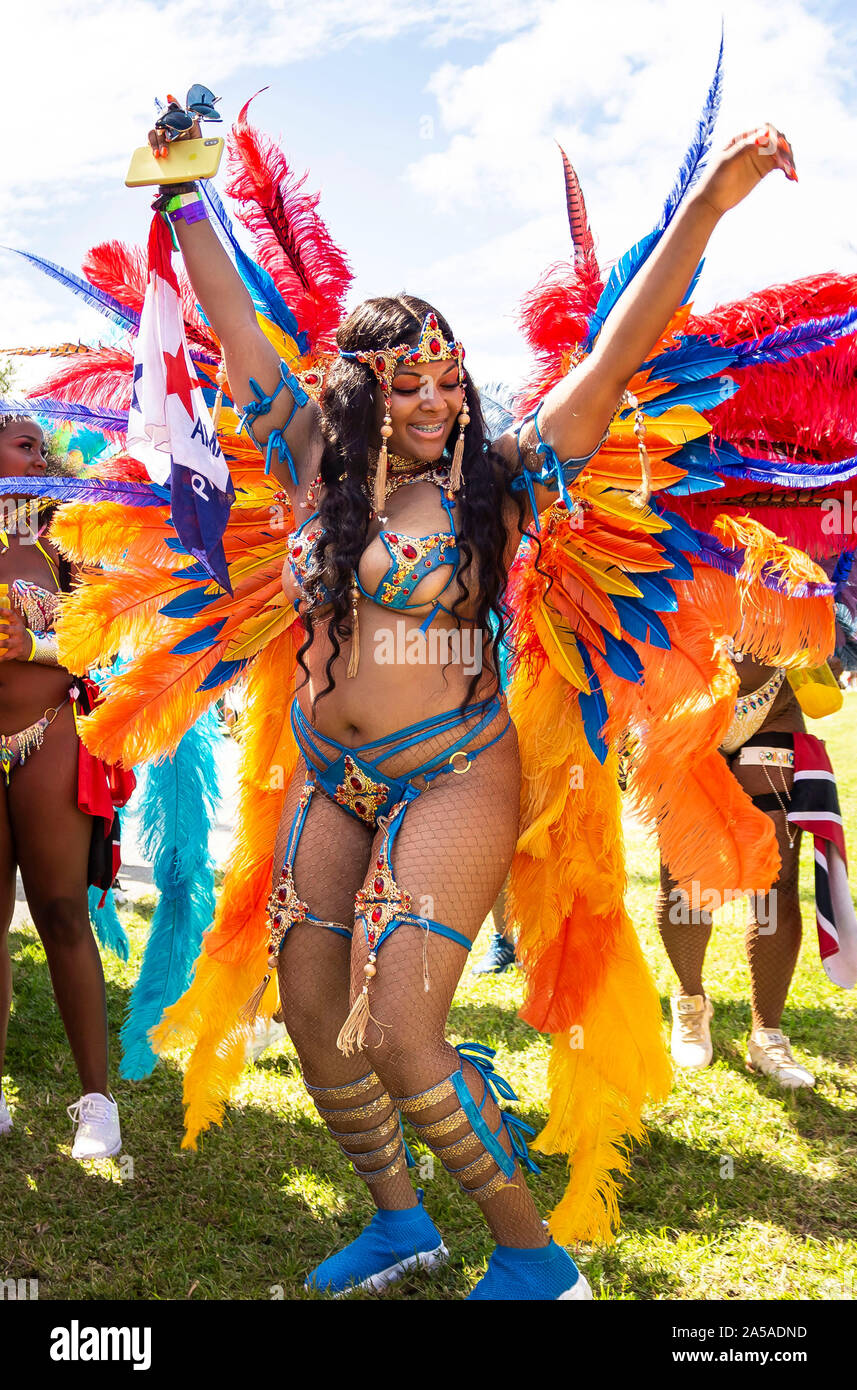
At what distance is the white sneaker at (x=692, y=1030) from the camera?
3.83 metres

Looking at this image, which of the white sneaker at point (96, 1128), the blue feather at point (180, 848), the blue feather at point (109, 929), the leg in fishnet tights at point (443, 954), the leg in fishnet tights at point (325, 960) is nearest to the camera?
the leg in fishnet tights at point (443, 954)

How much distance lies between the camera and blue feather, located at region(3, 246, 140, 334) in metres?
2.89

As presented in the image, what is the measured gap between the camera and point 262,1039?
3.86 m

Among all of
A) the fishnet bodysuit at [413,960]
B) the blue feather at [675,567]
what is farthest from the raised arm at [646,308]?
the fishnet bodysuit at [413,960]

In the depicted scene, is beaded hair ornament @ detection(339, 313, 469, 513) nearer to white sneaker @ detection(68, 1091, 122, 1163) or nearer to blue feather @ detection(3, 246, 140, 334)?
blue feather @ detection(3, 246, 140, 334)

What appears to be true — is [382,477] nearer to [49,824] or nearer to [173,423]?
[173,423]

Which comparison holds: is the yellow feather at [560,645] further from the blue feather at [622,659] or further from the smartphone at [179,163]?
the smartphone at [179,163]

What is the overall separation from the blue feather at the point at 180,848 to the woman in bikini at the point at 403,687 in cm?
117

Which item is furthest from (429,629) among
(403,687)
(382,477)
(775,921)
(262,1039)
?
(262,1039)

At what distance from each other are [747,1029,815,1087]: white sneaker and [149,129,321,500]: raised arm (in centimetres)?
247

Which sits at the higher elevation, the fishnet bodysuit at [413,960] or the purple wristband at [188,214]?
the purple wristband at [188,214]

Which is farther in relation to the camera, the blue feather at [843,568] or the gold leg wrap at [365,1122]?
the blue feather at [843,568]
